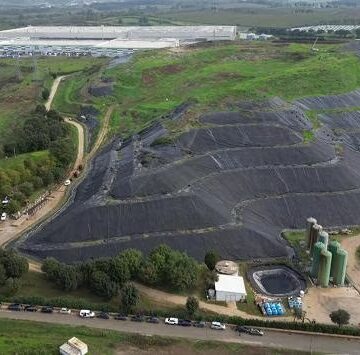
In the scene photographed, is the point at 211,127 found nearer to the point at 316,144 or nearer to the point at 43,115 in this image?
the point at 316,144

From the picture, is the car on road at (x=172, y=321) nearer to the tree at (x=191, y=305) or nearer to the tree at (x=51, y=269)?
the tree at (x=191, y=305)

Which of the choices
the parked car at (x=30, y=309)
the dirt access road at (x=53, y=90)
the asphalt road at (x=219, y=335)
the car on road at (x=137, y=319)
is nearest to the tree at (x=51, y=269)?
the parked car at (x=30, y=309)

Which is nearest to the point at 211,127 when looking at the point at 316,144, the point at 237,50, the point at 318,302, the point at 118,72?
the point at 316,144

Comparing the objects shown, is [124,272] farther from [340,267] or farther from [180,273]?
[340,267]

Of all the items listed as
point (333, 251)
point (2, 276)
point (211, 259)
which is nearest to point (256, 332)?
point (211, 259)

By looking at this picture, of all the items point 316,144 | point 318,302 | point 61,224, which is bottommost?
point 318,302
